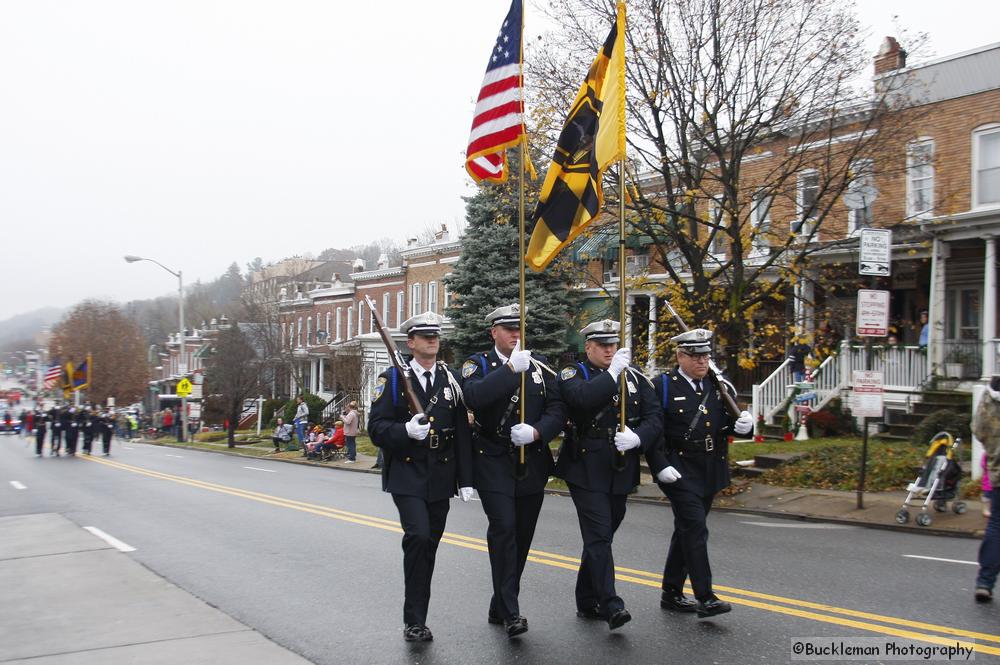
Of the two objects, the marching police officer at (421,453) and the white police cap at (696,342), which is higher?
the white police cap at (696,342)

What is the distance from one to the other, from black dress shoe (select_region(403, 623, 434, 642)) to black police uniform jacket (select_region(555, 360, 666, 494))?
4.76ft

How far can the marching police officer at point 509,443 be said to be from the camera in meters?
6.14

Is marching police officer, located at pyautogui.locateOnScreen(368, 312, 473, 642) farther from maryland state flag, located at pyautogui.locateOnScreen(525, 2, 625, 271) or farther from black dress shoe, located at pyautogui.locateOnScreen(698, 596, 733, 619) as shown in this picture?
black dress shoe, located at pyautogui.locateOnScreen(698, 596, 733, 619)

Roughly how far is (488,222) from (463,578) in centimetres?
2310

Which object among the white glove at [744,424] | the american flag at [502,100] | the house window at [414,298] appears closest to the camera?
the white glove at [744,424]

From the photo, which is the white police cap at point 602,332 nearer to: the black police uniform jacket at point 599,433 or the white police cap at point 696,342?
the black police uniform jacket at point 599,433

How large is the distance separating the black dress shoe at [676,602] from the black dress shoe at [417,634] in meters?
1.90

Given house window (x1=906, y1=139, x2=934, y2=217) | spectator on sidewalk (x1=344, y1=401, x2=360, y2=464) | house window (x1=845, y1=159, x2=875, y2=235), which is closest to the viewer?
house window (x1=845, y1=159, x2=875, y2=235)

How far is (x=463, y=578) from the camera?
8.34 meters

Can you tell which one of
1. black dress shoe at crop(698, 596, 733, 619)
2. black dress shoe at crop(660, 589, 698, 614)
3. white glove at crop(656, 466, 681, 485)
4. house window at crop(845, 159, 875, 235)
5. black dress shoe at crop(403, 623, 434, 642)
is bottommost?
black dress shoe at crop(403, 623, 434, 642)

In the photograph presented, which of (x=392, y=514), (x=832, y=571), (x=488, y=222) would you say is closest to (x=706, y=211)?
(x=488, y=222)

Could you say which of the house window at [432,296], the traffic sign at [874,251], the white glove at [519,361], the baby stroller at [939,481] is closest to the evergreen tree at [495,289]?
Answer: the house window at [432,296]

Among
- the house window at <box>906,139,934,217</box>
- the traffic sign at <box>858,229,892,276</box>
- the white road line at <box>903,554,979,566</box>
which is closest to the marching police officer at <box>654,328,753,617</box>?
the white road line at <box>903,554,979,566</box>

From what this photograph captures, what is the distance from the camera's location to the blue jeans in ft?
22.6
